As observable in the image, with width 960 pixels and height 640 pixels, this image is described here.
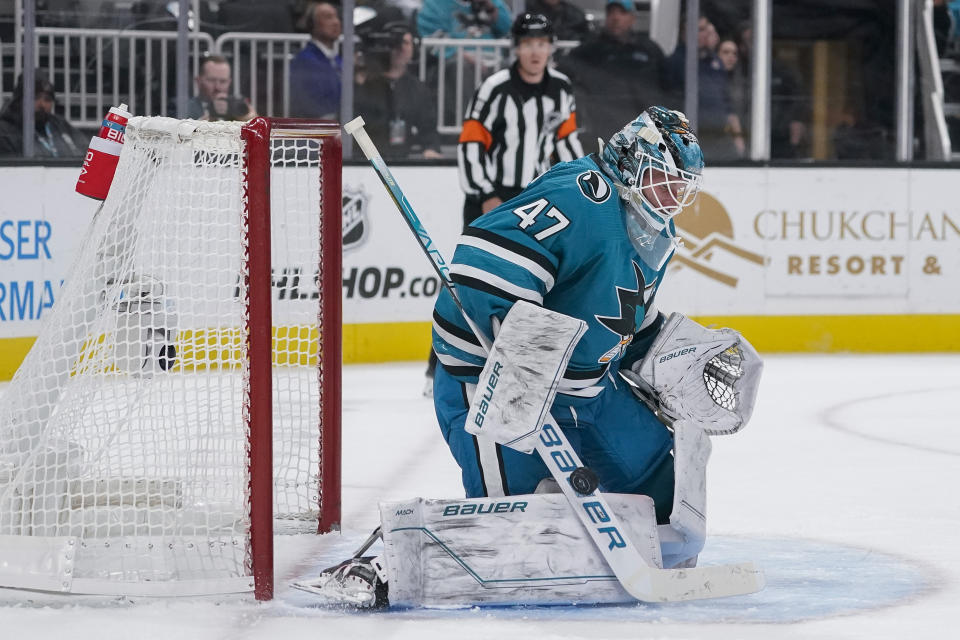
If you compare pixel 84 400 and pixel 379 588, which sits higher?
pixel 84 400

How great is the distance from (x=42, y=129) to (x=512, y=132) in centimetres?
191

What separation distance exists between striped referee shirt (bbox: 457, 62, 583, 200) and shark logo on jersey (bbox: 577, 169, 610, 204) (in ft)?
7.75

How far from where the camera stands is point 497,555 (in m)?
2.16

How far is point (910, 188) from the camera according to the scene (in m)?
5.99

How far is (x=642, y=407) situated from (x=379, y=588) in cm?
56

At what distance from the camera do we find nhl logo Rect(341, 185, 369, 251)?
552 centimetres

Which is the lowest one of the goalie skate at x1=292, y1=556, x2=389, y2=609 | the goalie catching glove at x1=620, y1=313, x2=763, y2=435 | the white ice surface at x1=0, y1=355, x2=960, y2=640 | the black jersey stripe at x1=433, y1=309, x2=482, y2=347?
the white ice surface at x1=0, y1=355, x2=960, y2=640

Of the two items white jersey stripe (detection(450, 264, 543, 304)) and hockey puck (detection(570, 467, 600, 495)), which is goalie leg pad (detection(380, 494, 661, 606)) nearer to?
hockey puck (detection(570, 467, 600, 495))

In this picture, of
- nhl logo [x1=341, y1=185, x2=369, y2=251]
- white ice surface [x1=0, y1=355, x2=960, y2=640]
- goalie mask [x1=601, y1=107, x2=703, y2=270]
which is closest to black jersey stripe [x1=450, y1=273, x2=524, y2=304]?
goalie mask [x1=601, y1=107, x2=703, y2=270]

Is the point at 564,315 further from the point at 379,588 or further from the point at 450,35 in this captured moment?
the point at 450,35

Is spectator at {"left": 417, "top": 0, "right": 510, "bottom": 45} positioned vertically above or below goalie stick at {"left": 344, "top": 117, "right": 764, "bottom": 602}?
above

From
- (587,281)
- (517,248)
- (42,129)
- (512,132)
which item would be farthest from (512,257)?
(42,129)

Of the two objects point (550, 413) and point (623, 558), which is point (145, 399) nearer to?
point (550, 413)

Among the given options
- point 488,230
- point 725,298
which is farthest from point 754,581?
point 725,298
